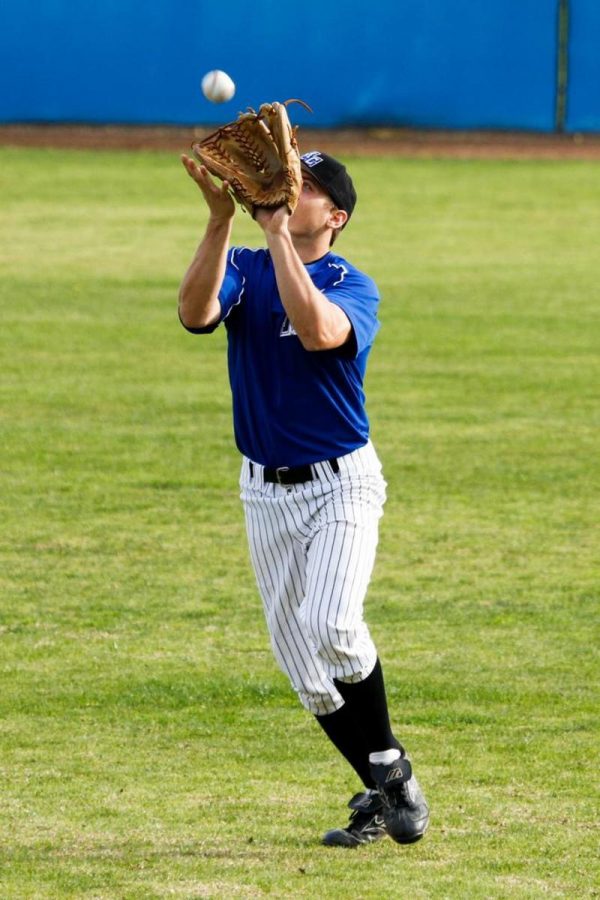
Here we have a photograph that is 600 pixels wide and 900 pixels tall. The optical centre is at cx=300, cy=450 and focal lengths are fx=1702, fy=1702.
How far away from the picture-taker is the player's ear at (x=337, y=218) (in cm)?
462

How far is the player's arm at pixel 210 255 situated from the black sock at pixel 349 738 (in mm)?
1108

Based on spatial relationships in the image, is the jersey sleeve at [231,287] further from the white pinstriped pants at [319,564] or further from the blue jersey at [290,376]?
the white pinstriped pants at [319,564]

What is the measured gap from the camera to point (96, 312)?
47.4ft

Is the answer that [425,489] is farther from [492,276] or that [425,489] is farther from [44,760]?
[492,276]

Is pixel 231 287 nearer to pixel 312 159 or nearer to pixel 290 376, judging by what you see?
pixel 290 376

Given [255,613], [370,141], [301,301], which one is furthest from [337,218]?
[370,141]

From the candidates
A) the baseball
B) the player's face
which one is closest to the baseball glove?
the player's face

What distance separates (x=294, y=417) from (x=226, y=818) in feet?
3.75

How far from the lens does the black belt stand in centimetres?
446

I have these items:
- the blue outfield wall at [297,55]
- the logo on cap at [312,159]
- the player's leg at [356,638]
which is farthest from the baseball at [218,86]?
the blue outfield wall at [297,55]

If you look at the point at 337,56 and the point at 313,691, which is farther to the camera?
the point at 337,56

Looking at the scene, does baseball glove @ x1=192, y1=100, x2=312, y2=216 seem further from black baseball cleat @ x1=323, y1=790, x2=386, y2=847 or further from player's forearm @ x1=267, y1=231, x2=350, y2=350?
black baseball cleat @ x1=323, y1=790, x2=386, y2=847

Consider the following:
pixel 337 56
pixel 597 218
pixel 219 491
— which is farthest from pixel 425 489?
pixel 337 56

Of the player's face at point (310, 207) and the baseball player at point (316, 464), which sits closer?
the baseball player at point (316, 464)
